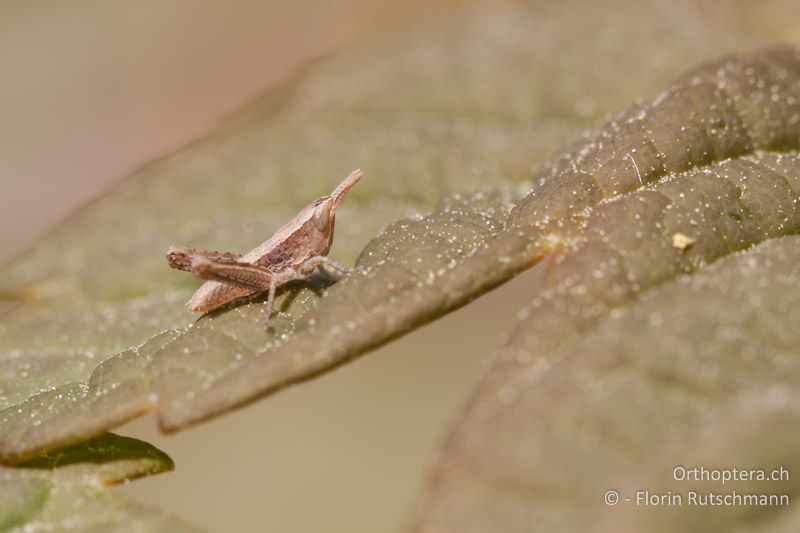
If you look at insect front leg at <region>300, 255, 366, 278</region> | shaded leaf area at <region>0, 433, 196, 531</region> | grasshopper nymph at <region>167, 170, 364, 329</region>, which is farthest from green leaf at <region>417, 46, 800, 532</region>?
shaded leaf area at <region>0, 433, 196, 531</region>

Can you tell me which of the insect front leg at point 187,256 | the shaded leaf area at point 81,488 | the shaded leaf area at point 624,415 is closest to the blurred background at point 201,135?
the insect front leg at point 187,256

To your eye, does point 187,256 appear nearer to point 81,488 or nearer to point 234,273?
point 234,273

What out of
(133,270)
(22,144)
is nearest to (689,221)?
(133,270)

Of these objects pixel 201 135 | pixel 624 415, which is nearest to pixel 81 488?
pixel 624 415

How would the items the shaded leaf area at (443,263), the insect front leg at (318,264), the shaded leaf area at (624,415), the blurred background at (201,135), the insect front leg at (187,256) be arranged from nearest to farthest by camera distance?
the shaded leaf area at (624,415)
the shaded leaf area at (443,263)
the insect front leg at (318,264)
the insect front leg at (187,256)
the blurred background at (201,135)

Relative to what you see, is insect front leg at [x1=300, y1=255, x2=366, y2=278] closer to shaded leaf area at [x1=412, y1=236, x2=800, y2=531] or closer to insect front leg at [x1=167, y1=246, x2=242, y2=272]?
insect front leg at [x1=167, y1=246, x2=242, y2=272]

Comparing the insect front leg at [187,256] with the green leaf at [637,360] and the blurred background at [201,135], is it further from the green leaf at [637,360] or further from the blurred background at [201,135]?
the blurred background at [201,135]
